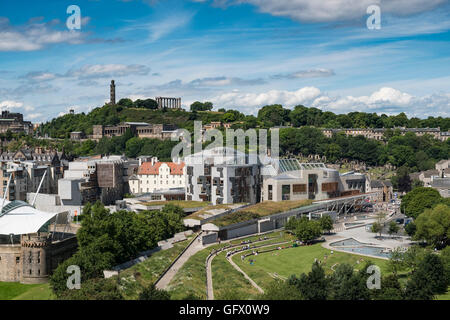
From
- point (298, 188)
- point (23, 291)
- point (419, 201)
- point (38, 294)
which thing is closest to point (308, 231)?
point (298, 188)

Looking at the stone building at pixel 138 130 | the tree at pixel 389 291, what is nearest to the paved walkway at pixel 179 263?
the tree at pixel 389 291

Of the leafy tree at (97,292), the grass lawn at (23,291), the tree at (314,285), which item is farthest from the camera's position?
the grass lawn at (23,291)

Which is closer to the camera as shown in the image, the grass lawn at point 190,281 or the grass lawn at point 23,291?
the grass lawn at point 190,281

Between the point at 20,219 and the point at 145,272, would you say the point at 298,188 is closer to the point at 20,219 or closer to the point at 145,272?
the point at 145,272

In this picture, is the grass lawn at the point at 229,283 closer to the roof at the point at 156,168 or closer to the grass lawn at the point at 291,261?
the grass lawn at the point at 291,261

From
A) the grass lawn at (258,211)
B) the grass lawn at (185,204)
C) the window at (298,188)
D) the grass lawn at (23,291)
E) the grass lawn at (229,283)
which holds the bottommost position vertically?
the grass lawn at (23,291)

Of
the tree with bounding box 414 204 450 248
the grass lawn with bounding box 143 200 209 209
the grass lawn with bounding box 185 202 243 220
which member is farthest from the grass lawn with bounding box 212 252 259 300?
the grass lawn with bounding box 143 200 209 209

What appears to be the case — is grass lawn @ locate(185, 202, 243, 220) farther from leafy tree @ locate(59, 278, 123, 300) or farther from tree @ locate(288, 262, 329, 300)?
leafy tree @ locate(59, 278, 123, 300)
